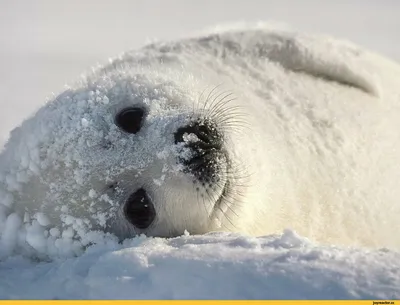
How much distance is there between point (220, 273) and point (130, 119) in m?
0.97

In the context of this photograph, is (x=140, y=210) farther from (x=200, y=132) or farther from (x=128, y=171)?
(x=200, y=132)

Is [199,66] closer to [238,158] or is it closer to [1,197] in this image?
[238,158]

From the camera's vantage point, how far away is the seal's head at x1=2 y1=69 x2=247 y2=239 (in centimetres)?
→ 261

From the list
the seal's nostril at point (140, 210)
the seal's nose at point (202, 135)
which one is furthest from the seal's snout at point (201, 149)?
the seal's nostril at point (140, 210)

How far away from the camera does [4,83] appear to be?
7062 millimetres

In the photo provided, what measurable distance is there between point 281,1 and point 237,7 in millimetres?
696

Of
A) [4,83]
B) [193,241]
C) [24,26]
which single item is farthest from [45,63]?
[193,241]

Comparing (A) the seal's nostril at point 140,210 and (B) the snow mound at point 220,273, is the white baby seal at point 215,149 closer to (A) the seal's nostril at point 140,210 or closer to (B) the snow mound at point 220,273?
(A) the seal's nostril at point 140,210

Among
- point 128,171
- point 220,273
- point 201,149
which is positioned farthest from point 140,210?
point 220,273

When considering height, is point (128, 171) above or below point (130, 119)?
below

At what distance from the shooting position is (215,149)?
8.80ft

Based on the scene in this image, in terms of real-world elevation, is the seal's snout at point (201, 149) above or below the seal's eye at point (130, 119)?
below

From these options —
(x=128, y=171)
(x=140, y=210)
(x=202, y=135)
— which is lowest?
(x=140, y=210)

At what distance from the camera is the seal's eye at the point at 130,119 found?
9.16 feet
